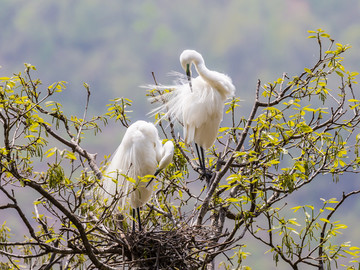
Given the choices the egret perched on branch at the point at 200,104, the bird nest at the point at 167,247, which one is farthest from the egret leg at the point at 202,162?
the bird nest at the point at 167,247

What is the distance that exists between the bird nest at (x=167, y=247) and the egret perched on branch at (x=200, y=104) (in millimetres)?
1336

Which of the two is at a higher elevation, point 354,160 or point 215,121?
point 215,121

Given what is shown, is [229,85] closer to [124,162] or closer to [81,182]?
[124,162]

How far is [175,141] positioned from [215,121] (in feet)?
2.14

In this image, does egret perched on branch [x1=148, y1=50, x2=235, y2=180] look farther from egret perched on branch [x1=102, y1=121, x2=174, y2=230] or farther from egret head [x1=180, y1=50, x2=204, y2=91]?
egret perched on branch [x1=102, y1=121, x2=174, y2=230]

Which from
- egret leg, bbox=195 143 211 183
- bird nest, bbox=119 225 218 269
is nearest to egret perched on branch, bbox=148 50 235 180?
egret leg, bbox=195 143 211 183

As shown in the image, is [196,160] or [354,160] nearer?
[354,160]

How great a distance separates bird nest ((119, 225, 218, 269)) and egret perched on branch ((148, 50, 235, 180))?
1336 millimetres

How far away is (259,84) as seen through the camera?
388 centimetres

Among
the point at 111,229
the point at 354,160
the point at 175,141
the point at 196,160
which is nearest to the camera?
the point at 111,229

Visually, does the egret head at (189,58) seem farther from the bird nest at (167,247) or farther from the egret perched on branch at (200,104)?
the bird nest at (167,247)

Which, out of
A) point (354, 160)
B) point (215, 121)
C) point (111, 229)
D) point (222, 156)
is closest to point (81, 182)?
point (111, 229)

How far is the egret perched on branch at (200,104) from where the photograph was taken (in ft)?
17.0

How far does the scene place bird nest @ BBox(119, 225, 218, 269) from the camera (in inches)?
149
